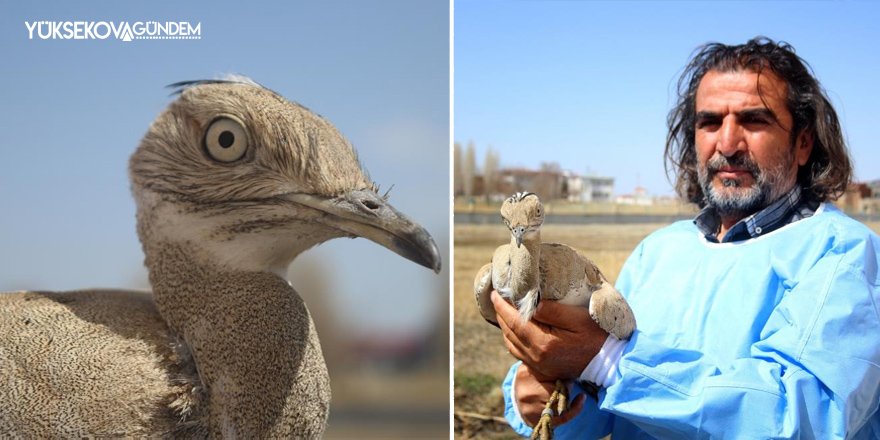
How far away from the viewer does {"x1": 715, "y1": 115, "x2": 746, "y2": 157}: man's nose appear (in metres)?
2.38

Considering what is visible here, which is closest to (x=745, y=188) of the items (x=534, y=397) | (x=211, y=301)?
(x=534, y=397)

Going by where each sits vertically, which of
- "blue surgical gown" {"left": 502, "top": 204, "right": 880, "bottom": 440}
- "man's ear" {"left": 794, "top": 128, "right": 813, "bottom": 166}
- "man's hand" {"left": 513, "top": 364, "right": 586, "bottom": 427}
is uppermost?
"man's ear" {"left": 794, "top": 128, "right": 813, "bottom": 166}

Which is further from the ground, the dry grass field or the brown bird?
the brown bird

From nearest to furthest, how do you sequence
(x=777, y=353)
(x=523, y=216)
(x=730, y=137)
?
(x=523, y=216) → (x=777, y=353) → (x=730, y=137)

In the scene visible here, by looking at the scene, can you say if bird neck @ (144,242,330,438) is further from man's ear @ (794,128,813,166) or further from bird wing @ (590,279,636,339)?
man's ear @ (794,128,813,166)

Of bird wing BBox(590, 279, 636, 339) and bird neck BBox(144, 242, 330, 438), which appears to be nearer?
bird wing BBox(590, 279, 636, 339)

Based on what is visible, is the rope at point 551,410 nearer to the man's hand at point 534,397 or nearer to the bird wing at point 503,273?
the man's hand at point 534,397

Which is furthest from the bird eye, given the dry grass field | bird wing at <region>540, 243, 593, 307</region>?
the dry grass field

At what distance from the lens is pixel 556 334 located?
6.26 ft

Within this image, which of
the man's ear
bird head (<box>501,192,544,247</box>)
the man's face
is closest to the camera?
bird head (<box>501,192,544,247</box>)

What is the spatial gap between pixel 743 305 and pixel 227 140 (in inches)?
58.0

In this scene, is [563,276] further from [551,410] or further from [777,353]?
[777,353]

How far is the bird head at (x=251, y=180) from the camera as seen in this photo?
196 cm

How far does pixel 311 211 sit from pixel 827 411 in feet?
4.41
